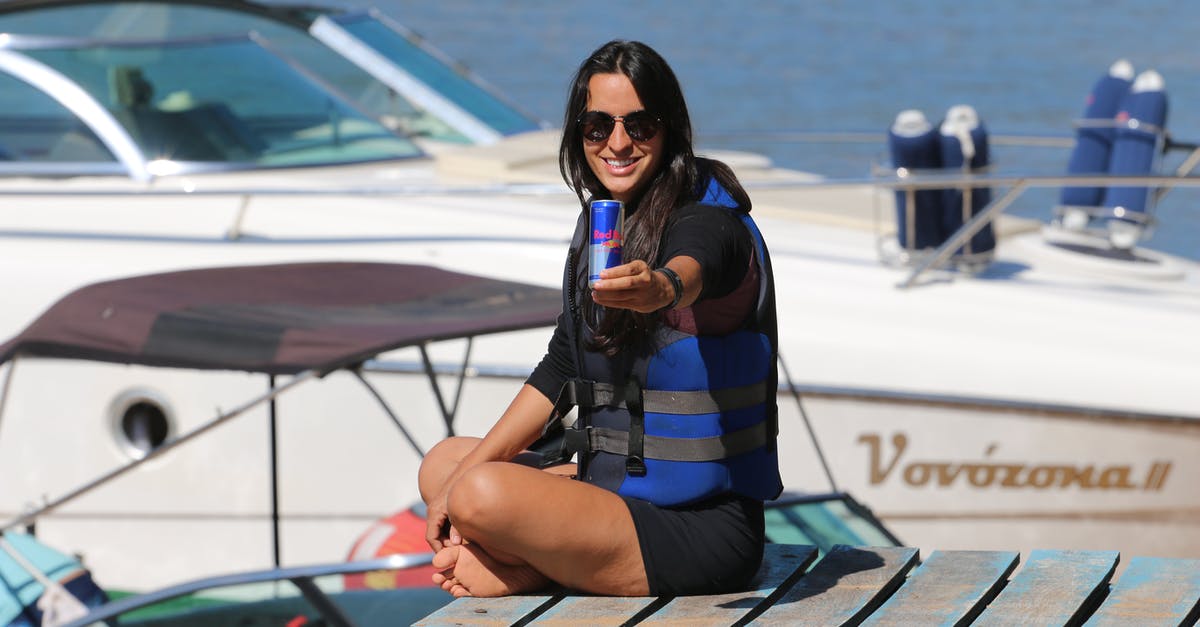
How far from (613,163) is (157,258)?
10.1 feet

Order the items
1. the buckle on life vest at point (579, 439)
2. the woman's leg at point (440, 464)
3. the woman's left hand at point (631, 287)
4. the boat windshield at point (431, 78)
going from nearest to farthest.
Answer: the woman's left hand at point (631, 287)
the buckle on life vest at point (579, 439)
the woman's leg at point (440, 464)
the boat windshield at point (431, 78)

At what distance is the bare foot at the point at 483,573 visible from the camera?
2.50 meters

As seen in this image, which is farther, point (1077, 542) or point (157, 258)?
point (157, 258)

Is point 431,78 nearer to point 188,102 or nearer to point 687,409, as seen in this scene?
point 188,102

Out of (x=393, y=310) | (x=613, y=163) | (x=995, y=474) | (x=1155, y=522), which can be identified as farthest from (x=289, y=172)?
(x=613, y=163)

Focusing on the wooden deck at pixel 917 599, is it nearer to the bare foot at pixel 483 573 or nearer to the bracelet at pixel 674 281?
the bare foot at pixel 483 573

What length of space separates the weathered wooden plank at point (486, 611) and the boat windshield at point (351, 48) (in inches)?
176

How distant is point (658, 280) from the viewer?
2.14m

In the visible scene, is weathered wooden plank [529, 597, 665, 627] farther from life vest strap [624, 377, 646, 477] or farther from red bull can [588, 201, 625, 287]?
red bull can [588, 201, 625, 287]

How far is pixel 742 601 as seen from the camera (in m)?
2.47

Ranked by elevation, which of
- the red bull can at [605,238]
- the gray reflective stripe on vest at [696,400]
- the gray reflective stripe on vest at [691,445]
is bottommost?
the gray reflective stripe on vest at [691,445]

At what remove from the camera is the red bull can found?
212cm

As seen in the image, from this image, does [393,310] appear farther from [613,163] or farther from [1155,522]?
[1155,522]

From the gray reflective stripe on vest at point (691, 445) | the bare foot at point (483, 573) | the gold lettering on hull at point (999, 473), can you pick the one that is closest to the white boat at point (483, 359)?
the gold lettering on hull at point (999, 473)
